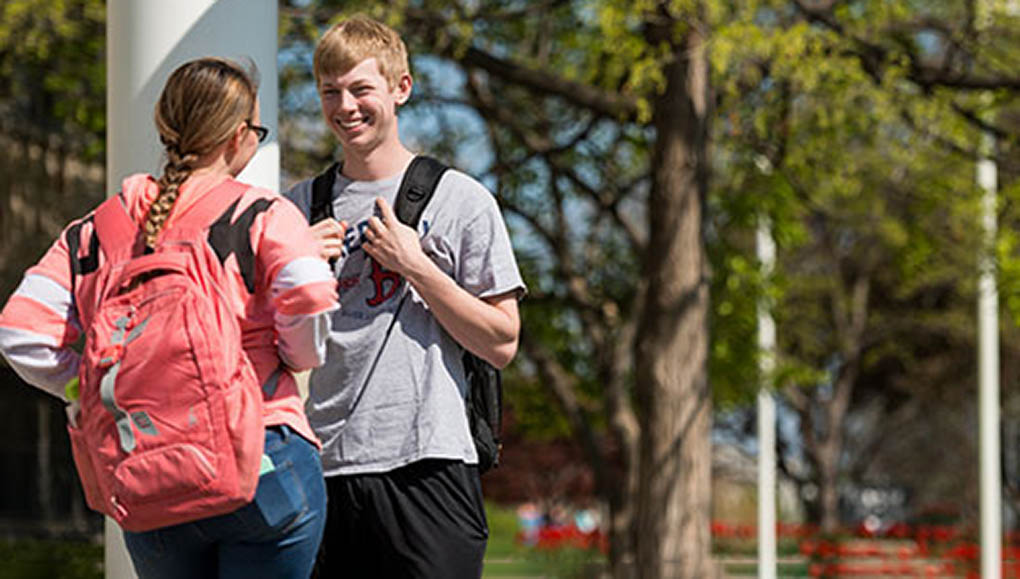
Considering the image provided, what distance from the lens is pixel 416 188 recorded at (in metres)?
3.45

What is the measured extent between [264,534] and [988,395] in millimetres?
15081

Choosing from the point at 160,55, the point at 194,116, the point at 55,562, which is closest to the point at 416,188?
the point at 194,116

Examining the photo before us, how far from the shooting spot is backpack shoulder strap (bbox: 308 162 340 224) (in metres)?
3.51

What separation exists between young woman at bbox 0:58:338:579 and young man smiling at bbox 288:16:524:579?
36cm

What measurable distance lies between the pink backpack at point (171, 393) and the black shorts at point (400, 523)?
548 mm

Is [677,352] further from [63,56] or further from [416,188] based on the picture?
[416,188]

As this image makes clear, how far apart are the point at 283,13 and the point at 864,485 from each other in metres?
32.4

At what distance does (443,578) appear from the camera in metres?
3.37

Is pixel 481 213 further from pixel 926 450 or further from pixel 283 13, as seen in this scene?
pixel 926 450

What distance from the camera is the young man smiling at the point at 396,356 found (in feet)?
11.0

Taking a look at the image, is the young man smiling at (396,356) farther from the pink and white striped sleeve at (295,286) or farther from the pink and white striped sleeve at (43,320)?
the pink and white striped sleeve at (43,320)

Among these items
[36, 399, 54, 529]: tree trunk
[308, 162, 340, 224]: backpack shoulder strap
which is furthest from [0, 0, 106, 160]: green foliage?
[308, 162, 340, 224]: backpack shoulder strap

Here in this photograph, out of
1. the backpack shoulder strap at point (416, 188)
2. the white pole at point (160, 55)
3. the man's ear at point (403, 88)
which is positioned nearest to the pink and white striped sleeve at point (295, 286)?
the backpack shoulder strap at point (416, 188)

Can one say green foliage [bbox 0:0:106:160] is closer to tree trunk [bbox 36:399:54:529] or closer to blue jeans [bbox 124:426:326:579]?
tree trunk [bbox 36:399:54:529]
